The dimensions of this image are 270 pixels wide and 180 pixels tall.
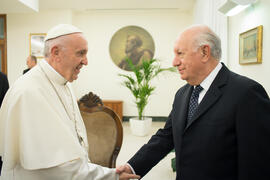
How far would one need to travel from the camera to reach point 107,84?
8.09 m

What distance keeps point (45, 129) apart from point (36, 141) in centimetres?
8

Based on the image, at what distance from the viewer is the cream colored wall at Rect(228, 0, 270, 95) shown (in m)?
2.91

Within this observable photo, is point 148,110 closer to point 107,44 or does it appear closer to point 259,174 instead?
point 107,44

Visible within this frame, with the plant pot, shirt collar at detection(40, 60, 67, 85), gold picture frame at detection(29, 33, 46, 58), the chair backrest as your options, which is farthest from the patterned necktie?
gold picture frame at detection(29, 33, 46, 58)

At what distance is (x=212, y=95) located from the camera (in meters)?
1.35

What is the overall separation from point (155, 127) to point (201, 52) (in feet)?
19.3

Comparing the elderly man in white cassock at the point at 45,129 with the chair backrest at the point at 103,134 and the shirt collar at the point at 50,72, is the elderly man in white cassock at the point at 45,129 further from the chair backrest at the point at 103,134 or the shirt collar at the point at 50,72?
the chair backrest at the point at 103,134

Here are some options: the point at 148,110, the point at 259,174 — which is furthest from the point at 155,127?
→ the point at 259,174

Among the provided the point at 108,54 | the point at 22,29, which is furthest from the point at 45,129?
the point at 22,29

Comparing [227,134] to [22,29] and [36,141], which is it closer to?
[36,141]

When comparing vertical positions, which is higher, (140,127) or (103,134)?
(103,134)

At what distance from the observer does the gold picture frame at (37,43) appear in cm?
761

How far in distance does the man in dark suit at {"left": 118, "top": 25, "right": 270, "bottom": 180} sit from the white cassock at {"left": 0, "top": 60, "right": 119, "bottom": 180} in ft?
2.09

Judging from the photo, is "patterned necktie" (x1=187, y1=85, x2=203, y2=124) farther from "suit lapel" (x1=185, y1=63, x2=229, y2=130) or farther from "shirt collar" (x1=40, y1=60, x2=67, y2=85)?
"shirt collar" (x1=40, y1=60, x2=67, y2=85)
